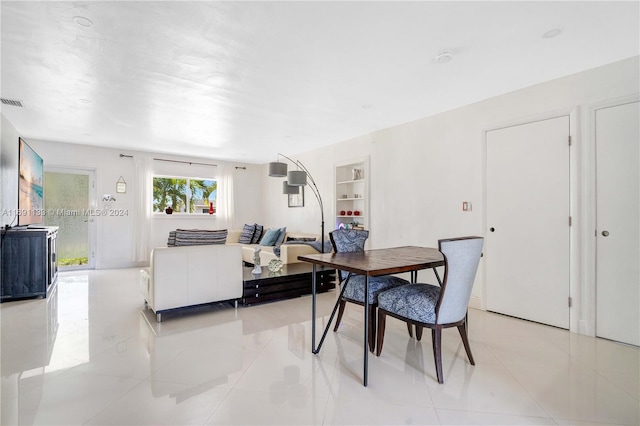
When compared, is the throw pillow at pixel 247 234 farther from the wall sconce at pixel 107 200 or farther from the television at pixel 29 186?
the television at pixel 29 186

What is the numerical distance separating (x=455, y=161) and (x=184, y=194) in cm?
584

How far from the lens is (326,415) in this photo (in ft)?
5.43

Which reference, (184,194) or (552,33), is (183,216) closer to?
(184,194)

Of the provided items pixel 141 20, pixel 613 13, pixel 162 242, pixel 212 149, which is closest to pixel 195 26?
pixel 141 20

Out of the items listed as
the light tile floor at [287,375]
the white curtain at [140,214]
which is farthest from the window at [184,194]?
the light tile floor at [287,375]

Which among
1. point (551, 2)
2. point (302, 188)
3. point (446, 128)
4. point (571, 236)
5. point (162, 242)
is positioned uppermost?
point (551, 2)

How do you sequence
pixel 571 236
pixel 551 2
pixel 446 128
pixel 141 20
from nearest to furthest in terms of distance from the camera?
1. pixel 551 2
2. pixel 141 20
3. pixel 571 236
4. pixel 446 128

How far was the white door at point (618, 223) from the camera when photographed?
2.58 meters

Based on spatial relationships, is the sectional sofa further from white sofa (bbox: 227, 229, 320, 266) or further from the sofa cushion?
the sofa cushion

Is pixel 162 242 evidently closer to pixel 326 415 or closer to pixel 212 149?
pixel 212 149

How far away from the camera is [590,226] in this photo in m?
2.80

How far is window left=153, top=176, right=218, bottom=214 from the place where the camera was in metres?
6.79

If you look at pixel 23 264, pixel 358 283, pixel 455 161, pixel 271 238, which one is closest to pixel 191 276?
pixel 358 283

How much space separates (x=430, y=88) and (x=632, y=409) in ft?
9.49
